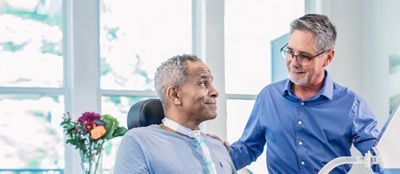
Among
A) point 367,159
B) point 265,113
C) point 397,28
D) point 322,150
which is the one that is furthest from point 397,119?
point 397,28

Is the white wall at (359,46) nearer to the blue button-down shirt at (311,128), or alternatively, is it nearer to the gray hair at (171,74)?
the blue button-down shirt at (311,128)

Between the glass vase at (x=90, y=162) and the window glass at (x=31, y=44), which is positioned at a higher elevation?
Result: the window glass at (x=31, y=44)

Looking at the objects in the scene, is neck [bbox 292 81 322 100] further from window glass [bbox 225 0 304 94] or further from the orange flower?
window glass [bbox 225 0 304 94]

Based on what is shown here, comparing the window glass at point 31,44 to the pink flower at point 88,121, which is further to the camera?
the window glass at point 31,44

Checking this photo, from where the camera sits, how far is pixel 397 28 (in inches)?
133

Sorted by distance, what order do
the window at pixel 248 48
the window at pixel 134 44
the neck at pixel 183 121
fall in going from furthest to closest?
1. the window at pixel 248 48
2. the window at pixel 134 44
3. the neck at pixel 183 121

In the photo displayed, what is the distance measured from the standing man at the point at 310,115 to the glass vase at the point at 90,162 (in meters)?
0.83

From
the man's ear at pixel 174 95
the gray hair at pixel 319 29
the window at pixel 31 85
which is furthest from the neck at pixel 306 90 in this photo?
the window at pixel 31 85

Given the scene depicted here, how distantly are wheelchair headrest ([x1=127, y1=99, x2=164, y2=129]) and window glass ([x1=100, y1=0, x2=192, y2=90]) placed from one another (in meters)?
1.32

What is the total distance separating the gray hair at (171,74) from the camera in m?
1.94

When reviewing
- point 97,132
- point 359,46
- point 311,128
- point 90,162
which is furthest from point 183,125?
point 359,46

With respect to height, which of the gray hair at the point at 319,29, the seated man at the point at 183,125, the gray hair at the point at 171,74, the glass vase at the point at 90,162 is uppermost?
the gray hair at the point at 319,29

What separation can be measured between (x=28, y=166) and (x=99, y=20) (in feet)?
3.21

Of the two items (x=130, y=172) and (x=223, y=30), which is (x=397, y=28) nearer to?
Result: (x=223, y=30)
